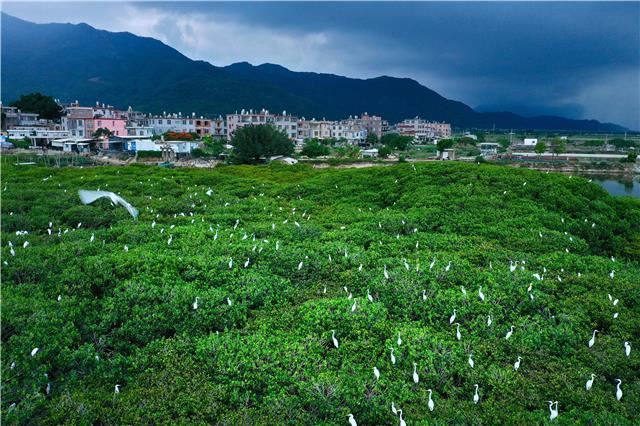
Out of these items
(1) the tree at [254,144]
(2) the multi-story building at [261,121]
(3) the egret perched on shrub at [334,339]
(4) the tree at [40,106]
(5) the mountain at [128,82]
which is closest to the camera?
(3) the egret perched on shrub at [334,339]

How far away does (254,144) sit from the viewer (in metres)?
41.8

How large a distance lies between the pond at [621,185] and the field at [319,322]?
1262 inches

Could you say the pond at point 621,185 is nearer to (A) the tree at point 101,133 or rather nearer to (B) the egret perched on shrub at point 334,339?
(B) the egret perched on shrub at point 334,339

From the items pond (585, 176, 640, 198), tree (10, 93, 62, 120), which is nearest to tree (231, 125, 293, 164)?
pond (585, 176, 640, 198)

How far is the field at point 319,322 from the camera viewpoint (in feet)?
15.2

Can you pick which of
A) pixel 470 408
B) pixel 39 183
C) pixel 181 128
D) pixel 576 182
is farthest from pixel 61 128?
pixel 470 408

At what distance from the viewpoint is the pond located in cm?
3753

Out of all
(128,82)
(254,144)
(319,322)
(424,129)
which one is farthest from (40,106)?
(128,82)

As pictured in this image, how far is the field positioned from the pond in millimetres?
32046

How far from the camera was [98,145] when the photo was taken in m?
54.5

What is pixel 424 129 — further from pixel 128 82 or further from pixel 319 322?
pixel 319 322

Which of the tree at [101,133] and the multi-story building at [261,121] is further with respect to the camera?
the multi-story building at [261,121]

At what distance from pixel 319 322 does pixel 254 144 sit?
37131mm

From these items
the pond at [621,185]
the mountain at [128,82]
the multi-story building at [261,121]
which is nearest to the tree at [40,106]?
the multi-story building at [261,121]
